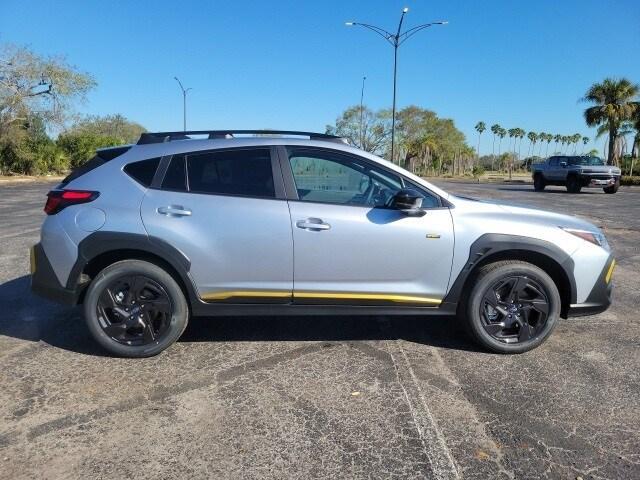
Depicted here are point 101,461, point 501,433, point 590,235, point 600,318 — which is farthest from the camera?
point 600,318

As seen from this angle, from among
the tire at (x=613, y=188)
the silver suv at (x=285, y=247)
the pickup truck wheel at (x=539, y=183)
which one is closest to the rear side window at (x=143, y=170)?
the silver suv at (x=285, y=247)

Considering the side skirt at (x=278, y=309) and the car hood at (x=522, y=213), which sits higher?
the car hood at (x=522, y=213)

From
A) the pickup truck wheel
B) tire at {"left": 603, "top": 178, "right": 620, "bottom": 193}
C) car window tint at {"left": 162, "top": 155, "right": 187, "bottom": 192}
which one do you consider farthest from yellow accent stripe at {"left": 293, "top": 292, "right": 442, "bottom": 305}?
the pickup truck wheel

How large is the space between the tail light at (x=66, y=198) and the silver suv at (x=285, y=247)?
1cm

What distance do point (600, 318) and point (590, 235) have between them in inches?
53.2

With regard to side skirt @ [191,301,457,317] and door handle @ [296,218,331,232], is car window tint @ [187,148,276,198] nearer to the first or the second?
door handle @ [296,218,331,232]

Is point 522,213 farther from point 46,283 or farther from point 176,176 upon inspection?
point 46,283

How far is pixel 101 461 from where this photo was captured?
2521 mm

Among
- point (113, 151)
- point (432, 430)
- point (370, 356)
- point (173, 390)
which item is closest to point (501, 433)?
point (432, 430)

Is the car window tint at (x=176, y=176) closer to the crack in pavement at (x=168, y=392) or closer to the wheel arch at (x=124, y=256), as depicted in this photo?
the wheel arch at (x=124, y=256)

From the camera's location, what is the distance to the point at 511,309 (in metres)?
3.89

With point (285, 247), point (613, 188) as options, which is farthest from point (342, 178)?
point (613, 188)

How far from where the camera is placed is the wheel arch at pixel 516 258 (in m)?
3.78

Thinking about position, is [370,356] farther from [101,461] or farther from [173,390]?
[101,461]
